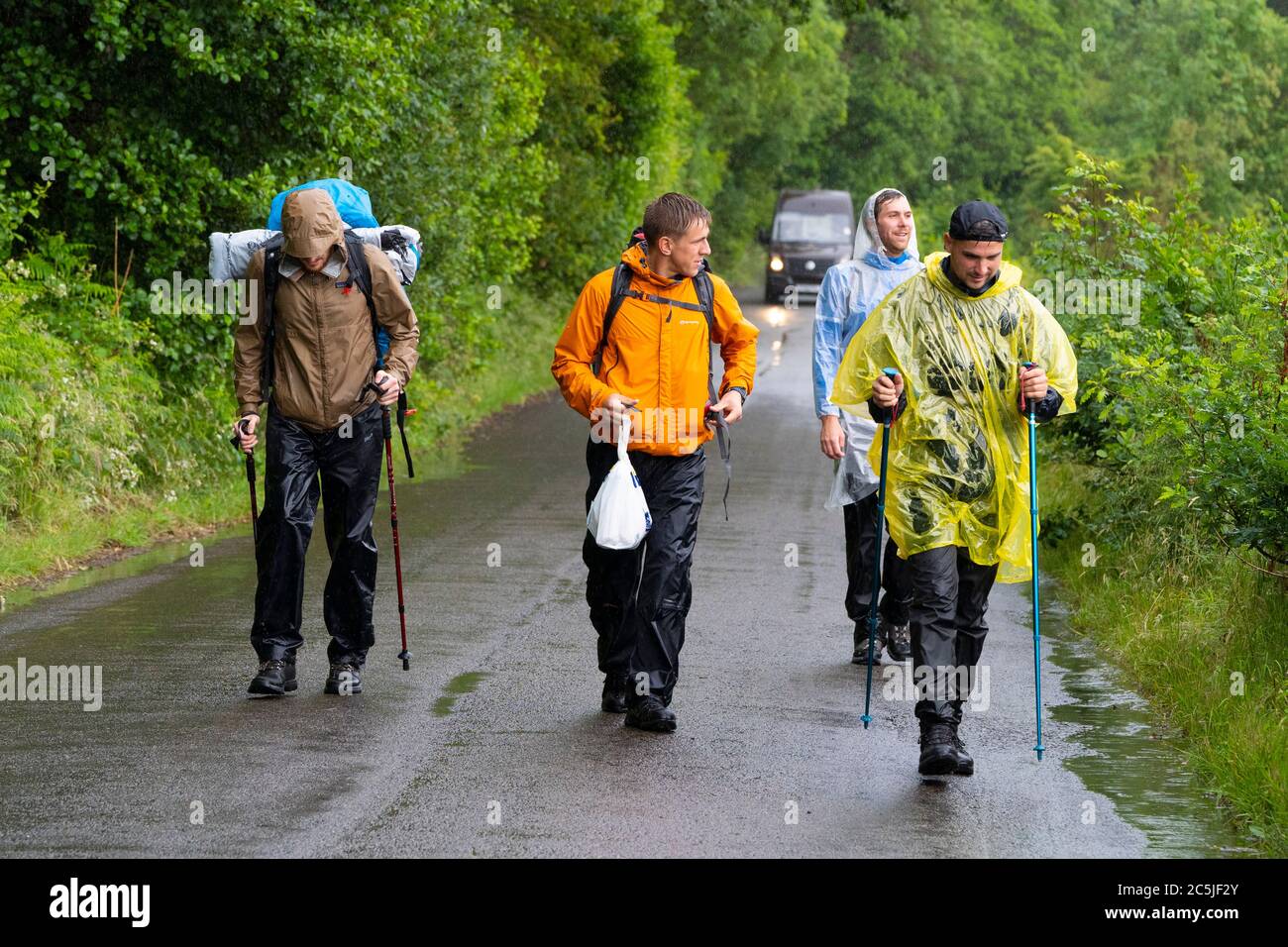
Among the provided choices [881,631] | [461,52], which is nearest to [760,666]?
[881,631]

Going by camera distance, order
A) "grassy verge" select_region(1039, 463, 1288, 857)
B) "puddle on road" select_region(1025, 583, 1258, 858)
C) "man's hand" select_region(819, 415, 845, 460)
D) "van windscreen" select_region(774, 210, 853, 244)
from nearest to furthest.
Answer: "puddle on road" select_region(1025, 583, 1258, 858) < "grassy verge" select_region(1039, 463, 1288, 857) < "man's hand" select_region(819, 415, 845, 460) < "van windscreen" select_region(774, 210, 853, 244)

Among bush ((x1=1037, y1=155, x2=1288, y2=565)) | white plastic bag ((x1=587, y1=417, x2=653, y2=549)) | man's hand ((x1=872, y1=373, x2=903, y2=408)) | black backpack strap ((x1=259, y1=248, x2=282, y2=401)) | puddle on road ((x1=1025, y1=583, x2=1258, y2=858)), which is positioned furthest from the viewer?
bush ((x1=1037, y1=155, x2=1288, y2=565))

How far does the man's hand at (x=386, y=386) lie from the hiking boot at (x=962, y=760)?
2567mm

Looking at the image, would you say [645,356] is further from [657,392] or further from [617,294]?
[617,294]

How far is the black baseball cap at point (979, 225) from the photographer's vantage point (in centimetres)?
695

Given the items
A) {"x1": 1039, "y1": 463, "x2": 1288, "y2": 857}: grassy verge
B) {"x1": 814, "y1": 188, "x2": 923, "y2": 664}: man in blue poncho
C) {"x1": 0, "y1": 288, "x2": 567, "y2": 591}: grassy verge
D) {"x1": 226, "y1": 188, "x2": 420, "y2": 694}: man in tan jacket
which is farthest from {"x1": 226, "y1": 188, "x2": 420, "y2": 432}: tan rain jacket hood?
{"x1": 1039, "y1": 463, "x2": 1288, "y2": 857}: grassy verge

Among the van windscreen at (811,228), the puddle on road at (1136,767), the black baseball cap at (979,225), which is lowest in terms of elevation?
the puddle on road at (1136,767)

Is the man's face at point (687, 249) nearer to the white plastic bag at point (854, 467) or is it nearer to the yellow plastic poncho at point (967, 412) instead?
the yellow plastic poncho at point (967, 412)

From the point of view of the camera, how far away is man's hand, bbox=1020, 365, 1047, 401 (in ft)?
22.8

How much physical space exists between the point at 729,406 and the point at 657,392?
11.6 inches

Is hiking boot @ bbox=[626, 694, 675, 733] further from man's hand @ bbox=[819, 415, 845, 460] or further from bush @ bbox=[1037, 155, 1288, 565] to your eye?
bush @ bbox=[1037, 155, 1288, 565]

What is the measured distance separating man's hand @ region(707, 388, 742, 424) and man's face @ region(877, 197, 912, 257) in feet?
5.73

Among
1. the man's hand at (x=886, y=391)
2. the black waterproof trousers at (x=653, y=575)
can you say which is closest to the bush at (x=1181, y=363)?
the man's hand at (x=886, y=391)

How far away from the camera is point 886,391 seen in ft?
23.0
